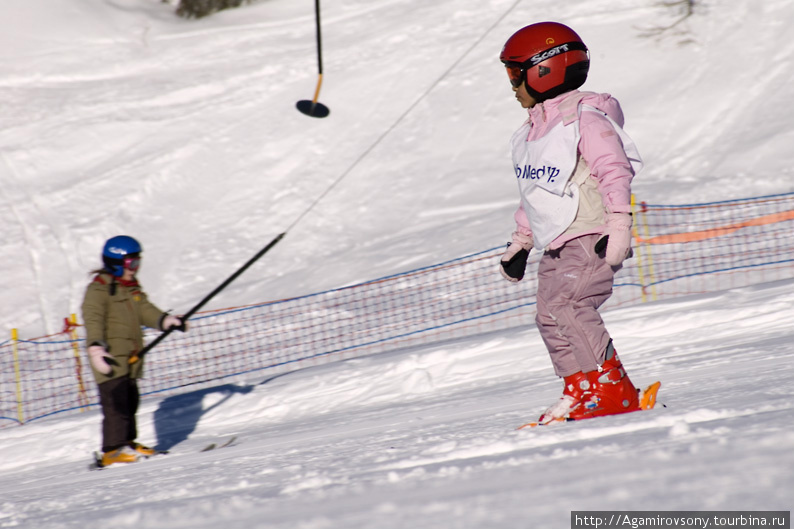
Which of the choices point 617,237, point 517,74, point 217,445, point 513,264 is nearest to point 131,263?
point 217,445

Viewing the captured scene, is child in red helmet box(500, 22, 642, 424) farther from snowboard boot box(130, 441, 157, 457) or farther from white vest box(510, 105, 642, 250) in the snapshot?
snowboard boot box(130, 441, 157, 457)

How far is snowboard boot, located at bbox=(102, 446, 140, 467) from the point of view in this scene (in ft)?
16.9

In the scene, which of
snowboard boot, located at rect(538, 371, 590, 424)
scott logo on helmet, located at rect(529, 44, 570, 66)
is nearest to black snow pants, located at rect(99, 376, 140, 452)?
snowboard boot, located at rect(538, 371, 590, 424)

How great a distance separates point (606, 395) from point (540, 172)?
96 centimetres

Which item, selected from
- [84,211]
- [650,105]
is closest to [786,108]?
[650,105]

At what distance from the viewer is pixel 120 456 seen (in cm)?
518

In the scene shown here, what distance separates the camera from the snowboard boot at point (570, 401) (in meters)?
3.57

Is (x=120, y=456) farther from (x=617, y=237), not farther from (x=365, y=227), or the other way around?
→ (x=365, y=227)

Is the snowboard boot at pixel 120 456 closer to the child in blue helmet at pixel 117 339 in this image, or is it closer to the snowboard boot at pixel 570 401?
the child in blue helmet at pixel 117 339

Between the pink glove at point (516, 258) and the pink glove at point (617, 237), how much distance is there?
66cm

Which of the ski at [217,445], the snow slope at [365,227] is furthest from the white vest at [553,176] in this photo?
the ski at [217,445]

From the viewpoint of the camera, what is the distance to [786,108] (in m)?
15.3

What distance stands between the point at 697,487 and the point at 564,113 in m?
1.93

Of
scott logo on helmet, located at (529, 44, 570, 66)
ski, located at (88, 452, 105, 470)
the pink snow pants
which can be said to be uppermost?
Answer: scott logo on helmet, located at (529, 44, 570, 66)
